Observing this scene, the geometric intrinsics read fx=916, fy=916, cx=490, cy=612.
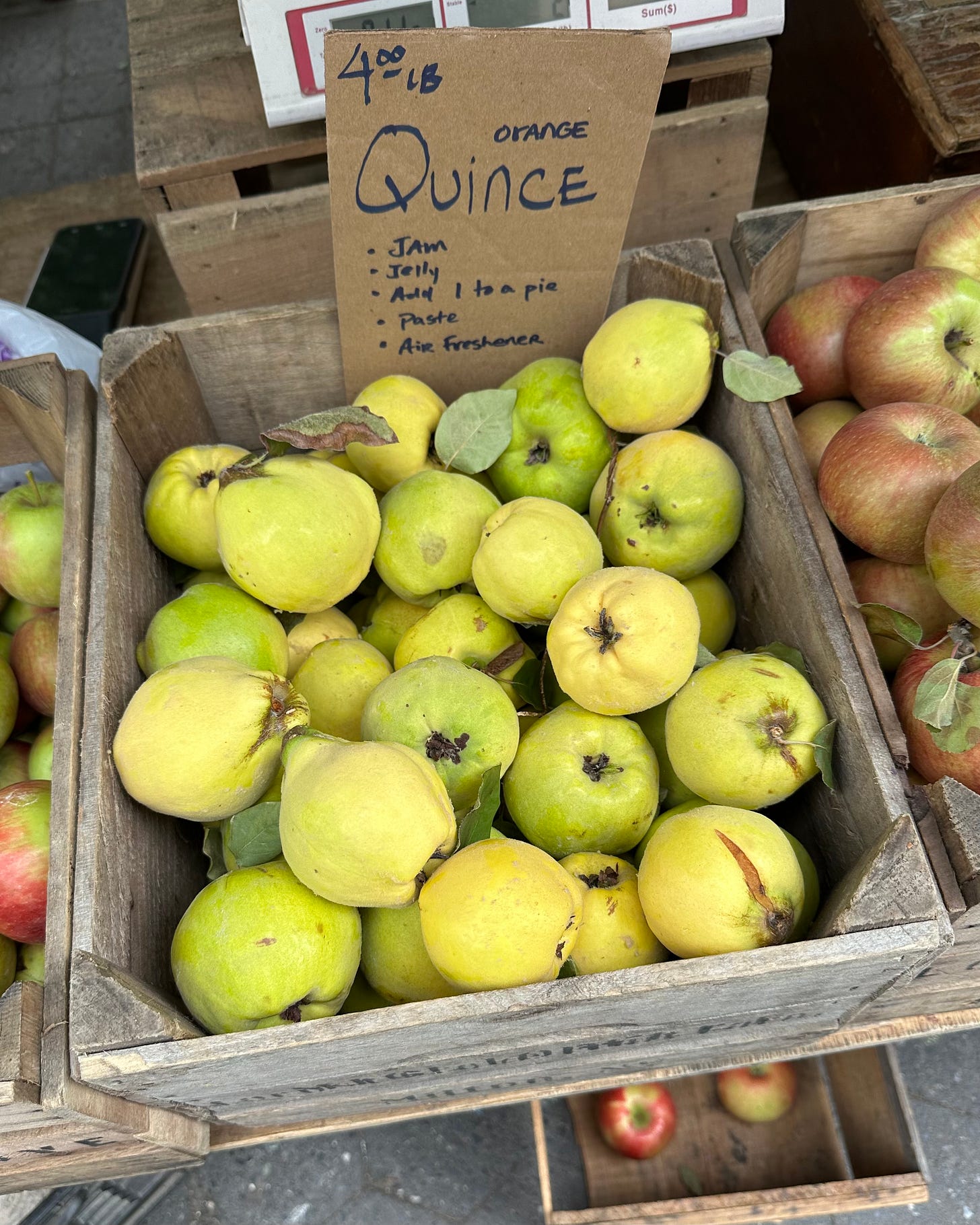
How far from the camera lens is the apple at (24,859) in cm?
123

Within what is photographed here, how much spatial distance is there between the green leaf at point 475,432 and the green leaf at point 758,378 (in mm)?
356

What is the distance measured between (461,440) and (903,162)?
123 centimetres

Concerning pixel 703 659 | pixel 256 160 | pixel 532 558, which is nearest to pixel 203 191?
pixel 256 160

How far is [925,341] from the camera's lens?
1.41 m

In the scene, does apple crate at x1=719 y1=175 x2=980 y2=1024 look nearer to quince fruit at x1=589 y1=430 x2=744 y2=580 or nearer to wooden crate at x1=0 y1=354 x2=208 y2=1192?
quince fruit at x1=589 y1=430 x2=744 y2=580

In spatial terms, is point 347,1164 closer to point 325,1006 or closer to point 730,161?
point 325,1006

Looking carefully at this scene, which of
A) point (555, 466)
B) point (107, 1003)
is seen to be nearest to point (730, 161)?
point (555, 466)

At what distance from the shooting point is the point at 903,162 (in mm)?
1921

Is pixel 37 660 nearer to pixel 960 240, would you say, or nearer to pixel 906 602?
pixel 906 602

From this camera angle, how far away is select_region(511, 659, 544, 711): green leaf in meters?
1.33

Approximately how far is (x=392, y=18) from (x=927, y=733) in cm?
155

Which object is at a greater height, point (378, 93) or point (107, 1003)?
point (378, 93)

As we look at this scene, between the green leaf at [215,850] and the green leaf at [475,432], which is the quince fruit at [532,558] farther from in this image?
the green leaf at [215,850]

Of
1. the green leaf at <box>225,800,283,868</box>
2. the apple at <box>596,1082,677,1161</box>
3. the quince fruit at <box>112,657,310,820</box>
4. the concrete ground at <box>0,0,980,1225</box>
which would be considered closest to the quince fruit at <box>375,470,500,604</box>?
the quince fruit at <box>112,657,310,820</box>
